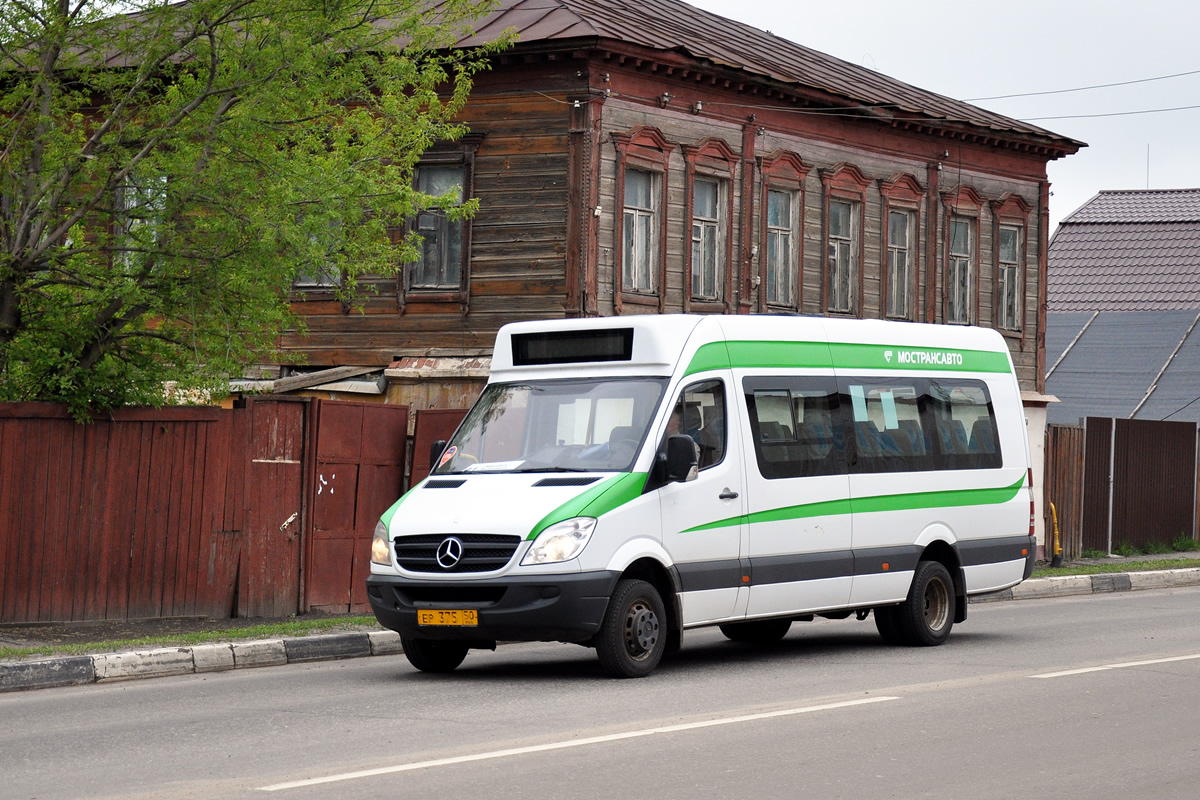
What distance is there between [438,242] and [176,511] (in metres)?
8.62

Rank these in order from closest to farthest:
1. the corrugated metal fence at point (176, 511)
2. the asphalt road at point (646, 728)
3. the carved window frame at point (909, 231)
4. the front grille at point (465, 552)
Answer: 1. the asphalt road at point (646, 728)
2. the front grille at point (465, 552)
3. the corrugated metal fence at point (176, 511)
4. the carved window frame at point (909, 231)

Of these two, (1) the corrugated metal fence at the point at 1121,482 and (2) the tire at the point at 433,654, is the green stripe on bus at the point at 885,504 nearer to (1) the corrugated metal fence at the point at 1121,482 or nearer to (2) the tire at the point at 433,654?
(2) the tire at the point at 433,654

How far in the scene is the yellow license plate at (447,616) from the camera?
1077 cm

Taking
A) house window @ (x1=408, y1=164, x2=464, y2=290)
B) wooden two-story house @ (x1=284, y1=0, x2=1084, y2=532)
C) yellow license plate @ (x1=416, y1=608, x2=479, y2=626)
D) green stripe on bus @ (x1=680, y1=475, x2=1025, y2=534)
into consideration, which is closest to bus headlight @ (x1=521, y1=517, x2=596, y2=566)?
yellow license plate @ (x1=416, y1=608, x2=479, y2=626)

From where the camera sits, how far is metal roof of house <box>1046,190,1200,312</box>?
144 ft

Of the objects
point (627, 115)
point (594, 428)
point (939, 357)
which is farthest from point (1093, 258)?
point (594, 428)

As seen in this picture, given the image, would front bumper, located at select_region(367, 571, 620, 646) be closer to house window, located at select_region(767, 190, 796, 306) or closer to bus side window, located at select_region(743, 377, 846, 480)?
bus side window, located at select_region(743, 377, 846, 480)

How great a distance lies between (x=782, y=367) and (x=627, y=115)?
1050 centimetres

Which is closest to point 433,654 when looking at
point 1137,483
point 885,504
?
point 885,504

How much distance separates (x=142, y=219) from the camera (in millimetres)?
14664

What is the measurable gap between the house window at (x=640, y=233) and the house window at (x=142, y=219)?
9.00 m

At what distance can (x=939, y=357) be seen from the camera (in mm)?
14328

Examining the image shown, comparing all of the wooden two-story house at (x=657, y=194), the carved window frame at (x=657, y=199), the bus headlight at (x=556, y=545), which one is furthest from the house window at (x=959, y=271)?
the bus headlight at (x=556, y=545)

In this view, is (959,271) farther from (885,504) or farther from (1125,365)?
(885,504)
